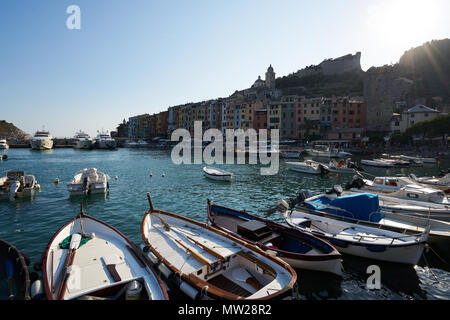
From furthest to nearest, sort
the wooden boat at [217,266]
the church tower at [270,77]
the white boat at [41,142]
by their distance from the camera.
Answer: the church tower at [270,77], the white boat at [41,142], the wooden boat at [217,266]

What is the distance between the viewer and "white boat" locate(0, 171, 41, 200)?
2270 centimetres

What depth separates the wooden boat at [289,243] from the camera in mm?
10086

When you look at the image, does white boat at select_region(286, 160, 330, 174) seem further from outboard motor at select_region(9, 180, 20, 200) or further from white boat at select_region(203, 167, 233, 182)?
outboard motor at select_region(9, 180, 20, 200)

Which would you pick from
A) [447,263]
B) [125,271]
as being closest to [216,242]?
[125,271]

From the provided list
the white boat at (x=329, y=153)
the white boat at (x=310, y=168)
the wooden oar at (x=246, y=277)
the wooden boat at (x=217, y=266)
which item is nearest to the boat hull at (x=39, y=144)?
the white boat at (x=310, y=168)

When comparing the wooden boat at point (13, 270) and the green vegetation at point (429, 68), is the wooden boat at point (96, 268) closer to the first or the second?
the wooden boat at point (13, 270)

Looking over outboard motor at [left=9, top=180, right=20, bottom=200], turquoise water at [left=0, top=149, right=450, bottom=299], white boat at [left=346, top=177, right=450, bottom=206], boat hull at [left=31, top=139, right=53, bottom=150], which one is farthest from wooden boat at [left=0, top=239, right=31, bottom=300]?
boat hull at [left=31, top=139, right=53, bottom=150]

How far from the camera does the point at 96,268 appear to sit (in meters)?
8.71

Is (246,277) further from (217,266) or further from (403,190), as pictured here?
(403,190)

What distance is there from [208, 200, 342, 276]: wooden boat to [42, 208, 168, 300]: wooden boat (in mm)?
4504

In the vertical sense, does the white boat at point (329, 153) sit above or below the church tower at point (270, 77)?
below

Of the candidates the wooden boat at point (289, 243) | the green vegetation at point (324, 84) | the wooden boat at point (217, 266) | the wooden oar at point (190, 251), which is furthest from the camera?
the green vegetation at point (324, 84)

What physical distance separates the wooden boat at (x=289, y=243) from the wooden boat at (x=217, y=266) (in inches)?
40.9

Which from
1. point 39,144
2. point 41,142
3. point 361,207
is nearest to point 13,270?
point 361,207
